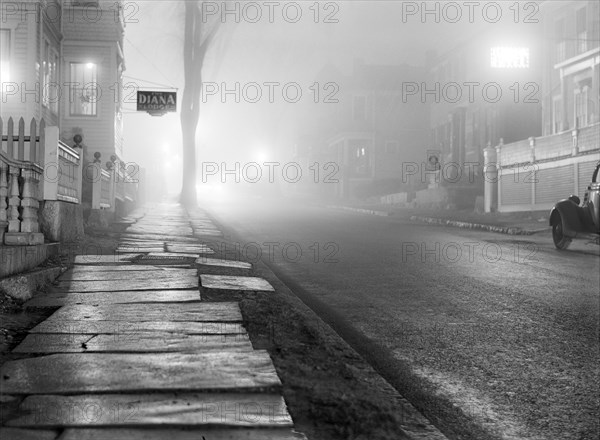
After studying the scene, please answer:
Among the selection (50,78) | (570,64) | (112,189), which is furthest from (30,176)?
(570,64)

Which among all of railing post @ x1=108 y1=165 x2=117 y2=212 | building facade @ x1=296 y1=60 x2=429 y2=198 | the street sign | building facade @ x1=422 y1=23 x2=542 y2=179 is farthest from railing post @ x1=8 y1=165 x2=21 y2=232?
building facade @ x1=296 y1=60 x2=429 y2=198

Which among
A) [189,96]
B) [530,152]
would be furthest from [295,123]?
[530,152]

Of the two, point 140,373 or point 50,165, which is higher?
point 50,165

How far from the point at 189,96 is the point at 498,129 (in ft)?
60.6

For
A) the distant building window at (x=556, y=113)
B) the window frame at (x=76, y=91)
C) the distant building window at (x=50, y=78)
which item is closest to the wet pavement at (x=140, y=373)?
the distant building window at (x=50, y=78)

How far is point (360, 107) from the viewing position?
5781cm

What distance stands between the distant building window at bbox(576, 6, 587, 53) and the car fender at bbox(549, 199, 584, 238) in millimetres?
19962

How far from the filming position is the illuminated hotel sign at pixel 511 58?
38.6 meters

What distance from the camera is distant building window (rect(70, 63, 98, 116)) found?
23656 mm

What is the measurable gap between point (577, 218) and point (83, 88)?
17.5 meters

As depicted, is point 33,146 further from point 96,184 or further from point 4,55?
point 4,55

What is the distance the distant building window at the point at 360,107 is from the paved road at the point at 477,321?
149 feet

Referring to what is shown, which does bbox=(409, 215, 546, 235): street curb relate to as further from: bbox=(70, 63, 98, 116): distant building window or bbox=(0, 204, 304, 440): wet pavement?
bbox=(0, 204, 304, 440): wet pavement

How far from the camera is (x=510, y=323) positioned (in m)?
6.05
